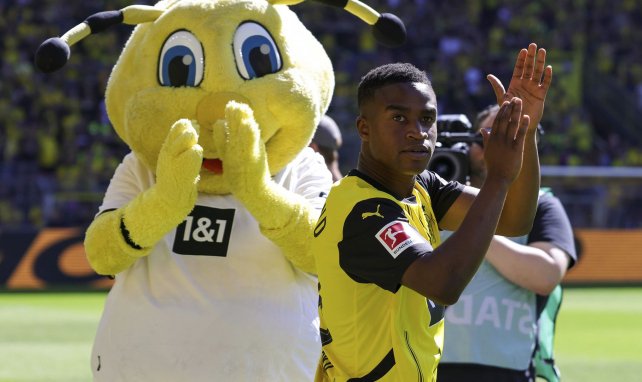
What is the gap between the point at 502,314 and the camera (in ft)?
14.7

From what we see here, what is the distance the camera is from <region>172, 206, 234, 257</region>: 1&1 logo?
421 cm

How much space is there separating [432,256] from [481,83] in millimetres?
23629

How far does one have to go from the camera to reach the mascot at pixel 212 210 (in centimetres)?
403

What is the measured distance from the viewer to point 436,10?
27500mm

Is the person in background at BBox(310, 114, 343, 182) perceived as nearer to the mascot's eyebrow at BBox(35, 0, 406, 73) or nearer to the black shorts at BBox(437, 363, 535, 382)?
the mascot's eyebrow at BBox(35, 0, 406, 73)

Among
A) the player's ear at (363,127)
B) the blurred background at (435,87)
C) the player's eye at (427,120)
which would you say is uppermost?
the player's eye at (427,120)

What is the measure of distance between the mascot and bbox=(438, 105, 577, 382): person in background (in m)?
0.59

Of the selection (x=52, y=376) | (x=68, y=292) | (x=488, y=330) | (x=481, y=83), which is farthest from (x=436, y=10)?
(x=488, y=330)

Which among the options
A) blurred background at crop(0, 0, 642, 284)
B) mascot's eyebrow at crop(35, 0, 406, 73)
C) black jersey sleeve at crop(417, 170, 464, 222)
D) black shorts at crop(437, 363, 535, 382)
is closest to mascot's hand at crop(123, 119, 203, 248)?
mascot's eyebrow at crop(35, 0, 406, 73)

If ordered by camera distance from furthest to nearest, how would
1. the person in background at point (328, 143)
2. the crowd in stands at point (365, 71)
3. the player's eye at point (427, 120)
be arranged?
1. the crowd in stands at point (365, 71)
2. the person in background at point (328, 143)
3. the player's eye at point (427, 120)

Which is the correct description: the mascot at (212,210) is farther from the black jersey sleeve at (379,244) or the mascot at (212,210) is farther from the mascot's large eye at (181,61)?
the black jersey sleeve at (379,244)

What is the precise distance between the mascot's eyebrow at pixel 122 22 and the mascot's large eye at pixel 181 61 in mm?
207

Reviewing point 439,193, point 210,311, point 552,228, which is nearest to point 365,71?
point 552,228

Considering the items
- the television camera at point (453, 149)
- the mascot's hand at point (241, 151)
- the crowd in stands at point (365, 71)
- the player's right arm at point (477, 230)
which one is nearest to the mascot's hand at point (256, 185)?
the mascot's hand at point (241, 151)
